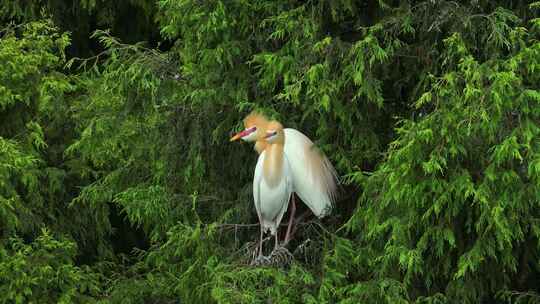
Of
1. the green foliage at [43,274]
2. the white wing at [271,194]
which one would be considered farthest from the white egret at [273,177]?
the green foliage at [43,274]

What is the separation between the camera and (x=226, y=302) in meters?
7.31

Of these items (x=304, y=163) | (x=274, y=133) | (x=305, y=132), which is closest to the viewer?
(x=274, y=133)

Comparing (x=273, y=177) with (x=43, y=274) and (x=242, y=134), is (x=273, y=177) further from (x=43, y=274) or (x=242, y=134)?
(x=43, y=274)

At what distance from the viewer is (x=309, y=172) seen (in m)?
7.75

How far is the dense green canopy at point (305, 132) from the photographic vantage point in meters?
6.93

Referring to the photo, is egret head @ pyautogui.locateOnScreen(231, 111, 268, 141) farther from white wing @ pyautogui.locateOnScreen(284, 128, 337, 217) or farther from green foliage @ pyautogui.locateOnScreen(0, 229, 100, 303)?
green foliage @ pyautogui.locateOnScreen(0, 229, 100, 303)

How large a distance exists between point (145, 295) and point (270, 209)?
2251mm

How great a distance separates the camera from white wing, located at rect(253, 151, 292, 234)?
7.73 metres

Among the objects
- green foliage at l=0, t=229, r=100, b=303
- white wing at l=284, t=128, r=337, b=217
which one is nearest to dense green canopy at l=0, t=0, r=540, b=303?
green foliage at l=0, t=229, r=100, b=303

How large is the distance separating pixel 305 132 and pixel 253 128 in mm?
715

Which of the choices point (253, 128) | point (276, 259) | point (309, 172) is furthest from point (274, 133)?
point (276, 259)

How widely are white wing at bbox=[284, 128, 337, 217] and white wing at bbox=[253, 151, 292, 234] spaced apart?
6cm

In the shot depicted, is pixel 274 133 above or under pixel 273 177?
above

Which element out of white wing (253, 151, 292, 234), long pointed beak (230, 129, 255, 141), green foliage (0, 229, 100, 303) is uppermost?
long pointed beak (230, 129, 255, 141)
